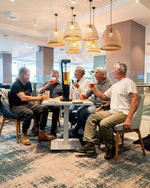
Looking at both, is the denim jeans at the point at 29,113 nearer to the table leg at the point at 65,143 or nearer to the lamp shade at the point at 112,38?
the table leg at the point at 65,143

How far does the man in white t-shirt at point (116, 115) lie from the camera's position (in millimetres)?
2280

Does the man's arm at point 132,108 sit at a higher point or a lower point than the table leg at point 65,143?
higher

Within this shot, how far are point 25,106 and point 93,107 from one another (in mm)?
1181

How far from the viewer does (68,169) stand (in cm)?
204

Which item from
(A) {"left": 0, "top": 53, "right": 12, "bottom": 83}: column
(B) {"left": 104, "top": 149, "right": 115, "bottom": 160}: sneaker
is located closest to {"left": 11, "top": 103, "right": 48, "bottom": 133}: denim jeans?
(B) {"left": 104, "top": 149, "right": 115, "bottom": 160}: sneaker

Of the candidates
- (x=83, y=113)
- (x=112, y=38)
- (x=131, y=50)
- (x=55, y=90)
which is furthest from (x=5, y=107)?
(x=131, y=50)

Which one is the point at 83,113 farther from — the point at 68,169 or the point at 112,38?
the point at 112,38

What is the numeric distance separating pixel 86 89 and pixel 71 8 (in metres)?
2.71

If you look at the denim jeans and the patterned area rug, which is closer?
the patterned area rug

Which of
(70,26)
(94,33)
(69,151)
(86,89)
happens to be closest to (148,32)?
(94,33)

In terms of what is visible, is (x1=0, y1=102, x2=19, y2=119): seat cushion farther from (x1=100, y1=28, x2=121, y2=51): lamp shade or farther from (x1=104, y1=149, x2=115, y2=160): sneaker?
(x1=100, y1=28, x2=121, y2=51): lamp shade

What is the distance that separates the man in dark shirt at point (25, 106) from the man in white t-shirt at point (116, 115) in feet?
2.85

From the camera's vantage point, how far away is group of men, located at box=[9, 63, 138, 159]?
2.31 metres

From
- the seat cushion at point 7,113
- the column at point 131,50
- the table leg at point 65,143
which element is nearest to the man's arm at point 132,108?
the table leg at point 65,143
